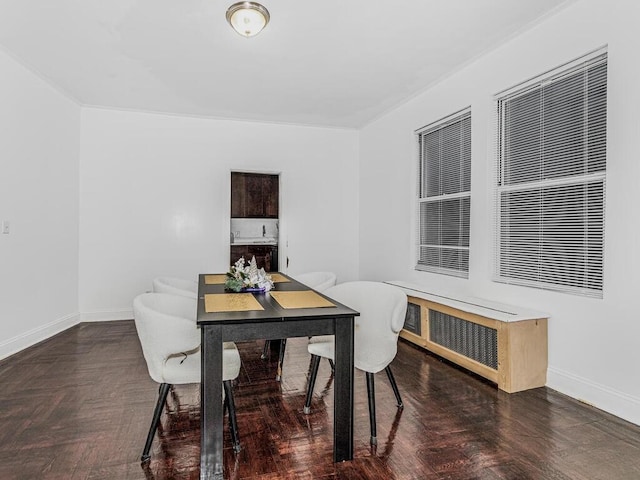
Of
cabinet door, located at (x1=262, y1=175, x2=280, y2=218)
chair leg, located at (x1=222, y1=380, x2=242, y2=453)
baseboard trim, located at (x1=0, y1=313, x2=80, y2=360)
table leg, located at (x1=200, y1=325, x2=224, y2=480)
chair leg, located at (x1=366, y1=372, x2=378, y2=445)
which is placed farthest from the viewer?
cabinet door, located at (x1=262, y1=175, x2=280, y2=218)

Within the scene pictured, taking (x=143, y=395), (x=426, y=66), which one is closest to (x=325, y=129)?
(x=426, y=66)

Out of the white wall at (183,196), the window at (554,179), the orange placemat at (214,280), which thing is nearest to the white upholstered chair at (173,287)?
the orange placemat at (214,280)

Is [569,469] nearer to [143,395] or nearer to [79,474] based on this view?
[79,474]

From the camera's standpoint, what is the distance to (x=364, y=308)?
2.86 m

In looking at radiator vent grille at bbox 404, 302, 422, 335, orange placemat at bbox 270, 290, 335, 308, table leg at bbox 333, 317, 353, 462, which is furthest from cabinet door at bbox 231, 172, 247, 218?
table leg at bbox 333, 317, 353, 462

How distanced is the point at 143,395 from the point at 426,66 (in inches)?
157

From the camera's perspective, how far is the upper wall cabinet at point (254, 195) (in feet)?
20.8

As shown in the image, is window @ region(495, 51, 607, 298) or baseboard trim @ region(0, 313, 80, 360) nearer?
window @ region(495, 51, 607, 298)

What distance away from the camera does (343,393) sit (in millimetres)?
2127

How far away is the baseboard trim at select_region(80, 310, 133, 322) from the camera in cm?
545

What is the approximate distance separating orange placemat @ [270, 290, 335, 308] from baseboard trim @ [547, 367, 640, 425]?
1987mm

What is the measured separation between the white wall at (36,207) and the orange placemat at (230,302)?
8.56 feet

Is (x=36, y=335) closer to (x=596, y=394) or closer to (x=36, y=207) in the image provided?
(x=36, y=207)

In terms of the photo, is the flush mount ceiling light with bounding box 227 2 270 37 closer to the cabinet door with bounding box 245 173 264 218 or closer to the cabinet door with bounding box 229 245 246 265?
the cabinet door with bounding box 245 173 264 218
